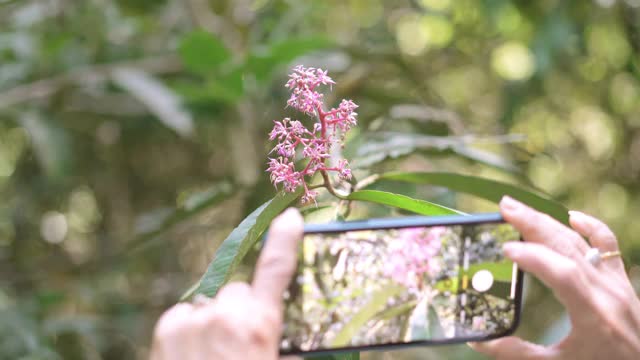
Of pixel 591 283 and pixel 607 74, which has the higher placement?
pixel 607 74

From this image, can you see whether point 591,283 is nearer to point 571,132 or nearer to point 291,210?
point 291,210

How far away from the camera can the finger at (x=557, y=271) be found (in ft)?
1.63

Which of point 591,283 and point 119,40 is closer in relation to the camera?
point 591,283

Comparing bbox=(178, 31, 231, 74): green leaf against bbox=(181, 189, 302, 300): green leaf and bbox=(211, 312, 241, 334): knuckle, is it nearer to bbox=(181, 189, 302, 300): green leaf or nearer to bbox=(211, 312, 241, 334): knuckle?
bbox=(181, 189, 302, 300): green leaf

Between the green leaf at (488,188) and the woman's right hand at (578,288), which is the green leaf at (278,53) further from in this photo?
the woman's right hand at (578,288)

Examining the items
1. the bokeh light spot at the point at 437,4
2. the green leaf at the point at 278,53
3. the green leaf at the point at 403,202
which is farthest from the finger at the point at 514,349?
the bokeh light spot at the point at 437,4

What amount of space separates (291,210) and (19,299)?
117 centimetres

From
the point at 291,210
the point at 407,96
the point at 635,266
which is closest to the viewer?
the point at 291,210

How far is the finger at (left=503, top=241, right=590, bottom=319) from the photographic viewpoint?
1.63ft

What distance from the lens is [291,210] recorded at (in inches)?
19.4

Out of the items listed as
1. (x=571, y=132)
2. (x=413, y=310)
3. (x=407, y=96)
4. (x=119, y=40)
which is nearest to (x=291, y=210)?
(x=413, y=310)

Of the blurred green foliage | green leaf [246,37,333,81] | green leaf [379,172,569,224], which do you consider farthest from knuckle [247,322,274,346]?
green leaf [246,37,333,81]

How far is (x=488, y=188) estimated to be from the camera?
0.82m

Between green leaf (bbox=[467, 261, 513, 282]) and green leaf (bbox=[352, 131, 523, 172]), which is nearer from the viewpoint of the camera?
green leaf (bbox=[467, 261, 513, 282])
